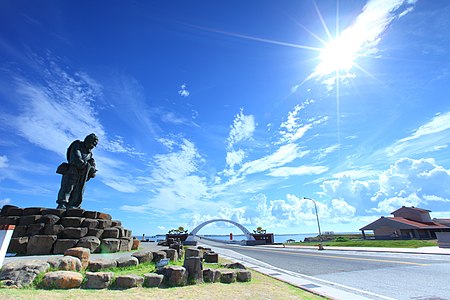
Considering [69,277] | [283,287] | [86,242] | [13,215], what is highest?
[13,215]

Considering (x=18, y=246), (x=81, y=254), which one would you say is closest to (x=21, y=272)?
(x=81, y=254)

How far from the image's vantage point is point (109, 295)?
19.4 ft

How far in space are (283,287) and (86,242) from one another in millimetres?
9125

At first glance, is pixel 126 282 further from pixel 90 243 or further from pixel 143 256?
pixel 90 243

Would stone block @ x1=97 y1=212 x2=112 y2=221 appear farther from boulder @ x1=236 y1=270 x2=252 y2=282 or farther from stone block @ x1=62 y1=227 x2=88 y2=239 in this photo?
boulder @ x1=236 y1=270 x2=252 y2=282

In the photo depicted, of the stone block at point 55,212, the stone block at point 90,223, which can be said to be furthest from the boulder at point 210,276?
the stone block at point 55,212

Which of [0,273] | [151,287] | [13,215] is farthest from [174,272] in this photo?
[13,215]

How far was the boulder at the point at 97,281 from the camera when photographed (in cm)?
645

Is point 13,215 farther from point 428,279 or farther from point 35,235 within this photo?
point 428,279

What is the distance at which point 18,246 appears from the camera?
10.5 m

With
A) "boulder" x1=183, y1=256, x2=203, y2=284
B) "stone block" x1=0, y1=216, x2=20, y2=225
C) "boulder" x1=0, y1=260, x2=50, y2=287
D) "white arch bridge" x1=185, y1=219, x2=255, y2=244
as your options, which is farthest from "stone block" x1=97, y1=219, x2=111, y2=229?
"white arch bridge" x1=185, y1=219, x2=255, y2=244

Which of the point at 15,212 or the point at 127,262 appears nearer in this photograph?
the point at 127,262

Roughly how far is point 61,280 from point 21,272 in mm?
1061

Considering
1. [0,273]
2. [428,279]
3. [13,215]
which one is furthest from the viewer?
[13,215]
